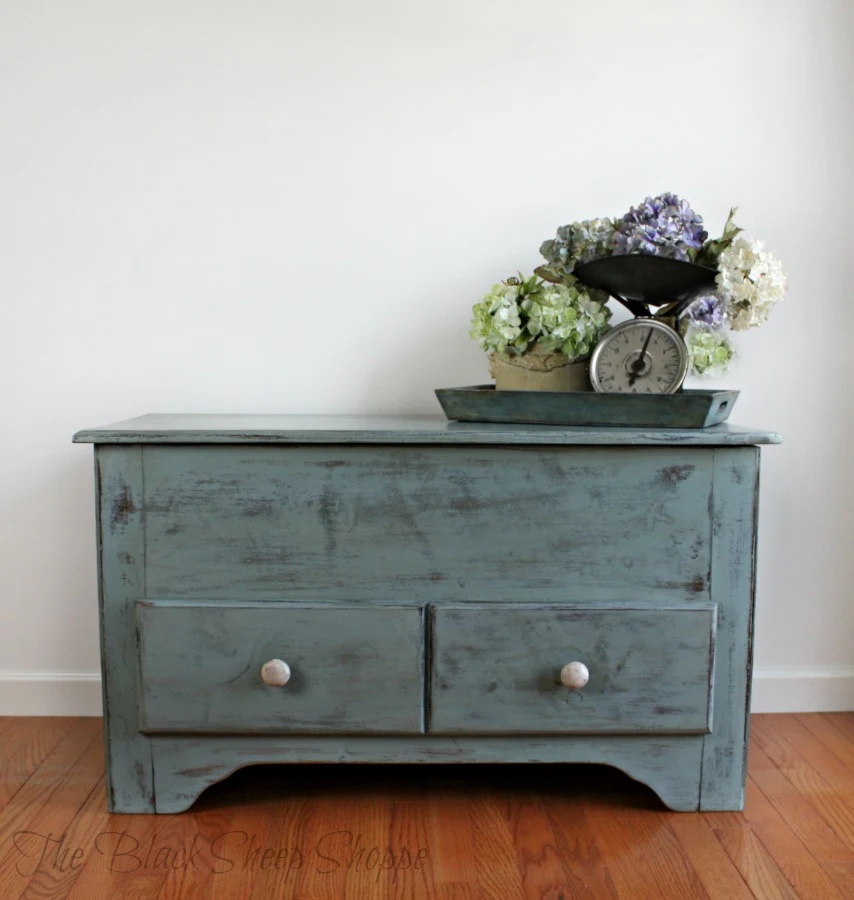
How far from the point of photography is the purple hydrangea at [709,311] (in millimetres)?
1722

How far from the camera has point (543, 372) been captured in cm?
175

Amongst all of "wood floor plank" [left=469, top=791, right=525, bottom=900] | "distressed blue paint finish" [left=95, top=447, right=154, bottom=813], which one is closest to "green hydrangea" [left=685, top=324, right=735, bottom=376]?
"wood floor plank" [left=469, top=791, right=525, bottom=900]

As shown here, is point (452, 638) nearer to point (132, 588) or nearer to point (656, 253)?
point (132, 588)

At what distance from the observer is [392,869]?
1454 mm

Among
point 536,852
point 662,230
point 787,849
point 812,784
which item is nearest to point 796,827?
point 787,849

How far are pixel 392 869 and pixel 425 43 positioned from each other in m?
1.61

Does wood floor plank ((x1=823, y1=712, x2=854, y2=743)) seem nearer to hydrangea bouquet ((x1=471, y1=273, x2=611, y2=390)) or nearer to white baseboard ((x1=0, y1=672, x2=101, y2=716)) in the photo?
hydrangea bouquet ((x1=471, y1=273, x2=611, y2=390))

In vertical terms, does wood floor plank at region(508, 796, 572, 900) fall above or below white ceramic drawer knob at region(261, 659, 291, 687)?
below

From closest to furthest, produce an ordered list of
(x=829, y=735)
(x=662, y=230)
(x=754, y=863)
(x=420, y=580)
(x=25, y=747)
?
(x=754, y=863) → (x=420, y=580) → (x=662, y=230) → (x=25, y=747) → (x=829, y=735)

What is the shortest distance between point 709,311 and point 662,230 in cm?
17

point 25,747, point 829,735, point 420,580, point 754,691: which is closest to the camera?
point 420,580

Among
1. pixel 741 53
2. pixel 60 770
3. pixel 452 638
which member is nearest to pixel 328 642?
pixel 452 638

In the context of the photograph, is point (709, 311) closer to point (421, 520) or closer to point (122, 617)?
point (421, 520)

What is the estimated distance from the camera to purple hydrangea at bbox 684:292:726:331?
5.65ft
